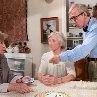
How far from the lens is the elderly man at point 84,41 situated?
1.74 metres

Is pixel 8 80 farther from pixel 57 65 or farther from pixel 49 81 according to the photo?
pixel 57 65

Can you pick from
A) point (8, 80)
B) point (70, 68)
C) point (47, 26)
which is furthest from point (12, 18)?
point (8, 80)

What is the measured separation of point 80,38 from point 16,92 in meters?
1.16

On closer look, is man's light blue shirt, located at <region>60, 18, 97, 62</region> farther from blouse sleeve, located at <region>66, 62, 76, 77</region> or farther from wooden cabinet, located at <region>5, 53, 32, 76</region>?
wooden cabinet, located at <region>5, 53, 32, 76</region>

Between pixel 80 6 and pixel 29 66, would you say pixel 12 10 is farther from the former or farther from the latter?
pixel 80 6

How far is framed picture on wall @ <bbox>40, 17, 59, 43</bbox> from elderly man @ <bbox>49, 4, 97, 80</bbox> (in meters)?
0.92

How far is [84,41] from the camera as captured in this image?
1.77 meters

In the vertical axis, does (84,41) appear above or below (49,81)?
above

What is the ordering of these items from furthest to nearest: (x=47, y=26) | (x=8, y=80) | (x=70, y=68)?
(x=47, y=26)
(x=70, y=68)
(x=8, y=80)

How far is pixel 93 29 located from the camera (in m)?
1.75

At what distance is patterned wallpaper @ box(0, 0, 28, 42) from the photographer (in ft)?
10.0

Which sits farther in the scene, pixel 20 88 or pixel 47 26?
pixel 47 26

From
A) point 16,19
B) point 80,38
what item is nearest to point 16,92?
point 80,38

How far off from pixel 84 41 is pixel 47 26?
1.15 m
